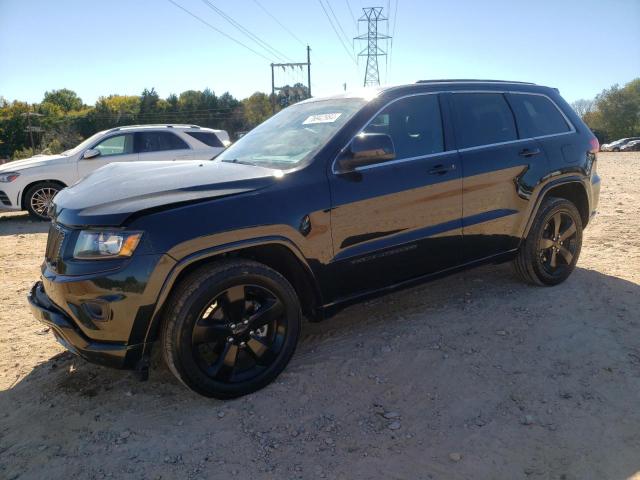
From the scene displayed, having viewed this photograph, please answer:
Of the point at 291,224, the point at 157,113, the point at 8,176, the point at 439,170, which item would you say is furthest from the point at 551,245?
the point at 157,113

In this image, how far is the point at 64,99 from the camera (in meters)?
88.6

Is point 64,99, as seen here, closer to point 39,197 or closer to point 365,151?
point 39,197

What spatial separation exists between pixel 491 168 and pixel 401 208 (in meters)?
1.00

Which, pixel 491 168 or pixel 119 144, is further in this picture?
pixel 119 144

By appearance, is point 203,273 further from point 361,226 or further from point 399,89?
point 399,89

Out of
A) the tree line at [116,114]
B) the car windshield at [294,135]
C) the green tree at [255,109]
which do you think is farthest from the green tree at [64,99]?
the car windshield at [294,135]

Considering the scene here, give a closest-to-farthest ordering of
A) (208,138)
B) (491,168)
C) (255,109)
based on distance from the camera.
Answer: (491,168) < (208,138) < (255,109)

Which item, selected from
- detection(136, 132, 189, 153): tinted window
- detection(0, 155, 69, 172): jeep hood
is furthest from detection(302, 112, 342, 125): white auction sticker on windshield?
detection(0, 155, 69, 172): jeep hood

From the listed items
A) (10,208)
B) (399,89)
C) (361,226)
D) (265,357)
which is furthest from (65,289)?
(10,208)

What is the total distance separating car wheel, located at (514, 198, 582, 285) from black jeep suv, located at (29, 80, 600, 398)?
0.06ft

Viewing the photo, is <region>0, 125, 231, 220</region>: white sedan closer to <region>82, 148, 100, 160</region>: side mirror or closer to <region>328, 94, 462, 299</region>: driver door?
<region>82, 148, 100, 160</region>: side mirror

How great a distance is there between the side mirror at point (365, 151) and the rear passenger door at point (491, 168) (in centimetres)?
91

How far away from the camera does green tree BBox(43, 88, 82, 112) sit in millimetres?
87562

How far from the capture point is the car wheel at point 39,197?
9109 millimetres
